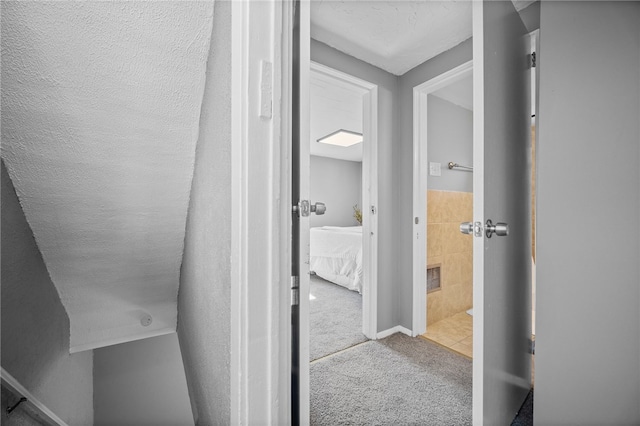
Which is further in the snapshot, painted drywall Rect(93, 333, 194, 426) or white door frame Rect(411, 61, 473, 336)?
white door frame Rect(411, 61, 473, 336)

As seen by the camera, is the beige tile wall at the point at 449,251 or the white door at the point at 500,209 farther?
the beige tile wall at the point at 449,251

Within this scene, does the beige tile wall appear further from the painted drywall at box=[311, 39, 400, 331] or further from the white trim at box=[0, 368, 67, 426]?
the white trim at box=[0, 368, 67, 426]

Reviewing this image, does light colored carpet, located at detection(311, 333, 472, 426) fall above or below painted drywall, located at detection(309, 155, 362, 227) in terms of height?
below

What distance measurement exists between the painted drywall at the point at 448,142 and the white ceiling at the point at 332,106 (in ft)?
2.23

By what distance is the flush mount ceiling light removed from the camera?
4110mm

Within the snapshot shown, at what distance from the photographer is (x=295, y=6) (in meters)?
0.92

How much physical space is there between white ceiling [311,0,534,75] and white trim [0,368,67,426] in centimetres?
194

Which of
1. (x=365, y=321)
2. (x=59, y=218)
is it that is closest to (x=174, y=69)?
(x=59, y=218)

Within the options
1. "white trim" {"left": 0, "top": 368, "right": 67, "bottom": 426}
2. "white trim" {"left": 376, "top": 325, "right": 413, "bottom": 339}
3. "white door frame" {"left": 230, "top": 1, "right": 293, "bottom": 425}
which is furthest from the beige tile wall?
"white trim" {"left": 0, "top": 368, "right": 67, "bottom": 426}

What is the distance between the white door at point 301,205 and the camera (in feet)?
2.87

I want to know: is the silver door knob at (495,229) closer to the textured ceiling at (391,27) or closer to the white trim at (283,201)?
the white trim at (283,201)

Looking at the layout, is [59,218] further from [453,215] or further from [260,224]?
[453,215]

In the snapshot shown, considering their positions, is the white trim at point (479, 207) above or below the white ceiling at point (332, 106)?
below

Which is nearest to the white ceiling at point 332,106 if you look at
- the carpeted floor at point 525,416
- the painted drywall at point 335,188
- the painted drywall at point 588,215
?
the painted drywall at point 335,188
